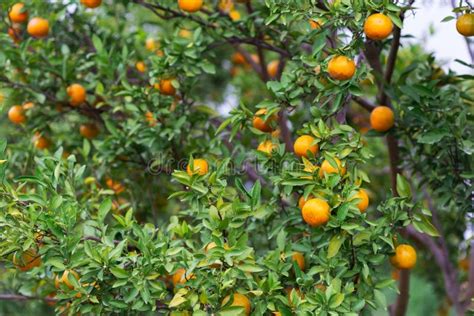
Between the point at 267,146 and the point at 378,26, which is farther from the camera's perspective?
the point at 267,146

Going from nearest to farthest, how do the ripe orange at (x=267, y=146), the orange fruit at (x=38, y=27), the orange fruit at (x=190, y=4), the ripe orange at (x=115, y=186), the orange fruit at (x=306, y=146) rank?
1. the orange fruit at (x=306, y=146)
2. the ripe orange at (x=267, y=146)
3. the orange fruit at (x=190, y=4)
4. the orange fruit at (x=38, y=27)
5. the ripe orange at (x=115, y=186)

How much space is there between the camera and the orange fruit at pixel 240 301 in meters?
1.50

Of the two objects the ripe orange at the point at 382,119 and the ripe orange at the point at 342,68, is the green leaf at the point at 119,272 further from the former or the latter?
the ripe orange at the point at 382,119

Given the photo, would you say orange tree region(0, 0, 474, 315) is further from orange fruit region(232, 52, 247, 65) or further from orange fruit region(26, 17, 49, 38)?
orange fruit region(232, 52, 247, 65)

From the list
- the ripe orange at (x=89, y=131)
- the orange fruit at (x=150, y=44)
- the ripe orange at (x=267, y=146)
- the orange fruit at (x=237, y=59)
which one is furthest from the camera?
the orange fruit at (x=237, y=59)

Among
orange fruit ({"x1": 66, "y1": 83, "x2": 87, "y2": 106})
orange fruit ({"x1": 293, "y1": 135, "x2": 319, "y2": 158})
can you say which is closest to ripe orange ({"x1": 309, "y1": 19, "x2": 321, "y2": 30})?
orange fruit ({"x1": 293, "y1": 135, "x2": 319, "y2": 158})

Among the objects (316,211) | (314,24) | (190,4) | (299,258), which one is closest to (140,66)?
(190,4)

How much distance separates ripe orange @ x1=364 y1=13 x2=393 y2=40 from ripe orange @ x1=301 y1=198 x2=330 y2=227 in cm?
38

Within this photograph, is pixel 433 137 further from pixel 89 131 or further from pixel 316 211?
pixel 89 131

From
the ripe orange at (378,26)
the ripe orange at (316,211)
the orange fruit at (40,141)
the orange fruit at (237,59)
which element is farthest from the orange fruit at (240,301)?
the orange fruit at (237,59)

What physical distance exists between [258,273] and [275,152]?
0.93 ft

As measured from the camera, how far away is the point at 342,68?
5.09ft

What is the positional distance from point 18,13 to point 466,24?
1.33 meters

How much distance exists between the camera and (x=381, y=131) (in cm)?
199
